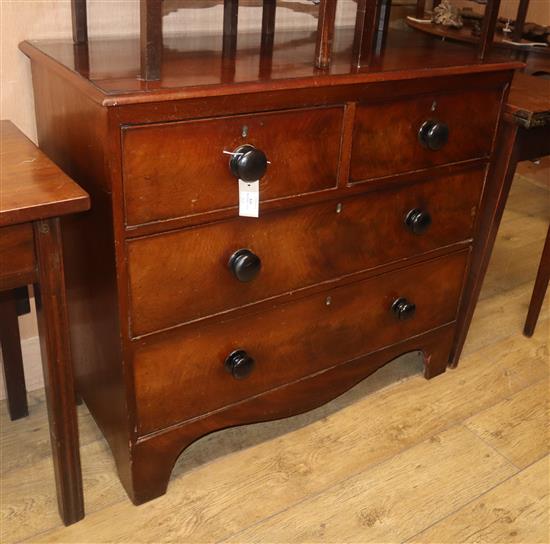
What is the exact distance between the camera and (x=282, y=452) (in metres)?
1.47

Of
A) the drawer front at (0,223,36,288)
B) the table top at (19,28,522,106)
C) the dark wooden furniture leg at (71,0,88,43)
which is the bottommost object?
Answer: the drawer front at (0,223,36,288)

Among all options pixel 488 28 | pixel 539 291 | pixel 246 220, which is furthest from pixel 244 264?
pixel 539 291

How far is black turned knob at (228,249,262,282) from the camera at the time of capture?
115 centimetres

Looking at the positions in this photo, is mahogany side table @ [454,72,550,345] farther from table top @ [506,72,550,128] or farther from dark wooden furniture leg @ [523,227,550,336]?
dark wooden furniture leg @ [523,227,550,336]

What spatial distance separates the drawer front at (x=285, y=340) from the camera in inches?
47.3

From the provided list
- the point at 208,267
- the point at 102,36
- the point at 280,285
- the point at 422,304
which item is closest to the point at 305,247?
the point at 280,285

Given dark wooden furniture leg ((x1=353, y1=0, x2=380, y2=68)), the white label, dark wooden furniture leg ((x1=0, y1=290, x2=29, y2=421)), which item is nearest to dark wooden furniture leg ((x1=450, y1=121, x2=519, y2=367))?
dark wooden furniture leg ((x1=353, y1=0, x2=380, y2=68))

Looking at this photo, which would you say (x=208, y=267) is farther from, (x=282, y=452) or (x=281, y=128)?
(x=282, y=452)

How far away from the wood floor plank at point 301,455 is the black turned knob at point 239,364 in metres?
0.27

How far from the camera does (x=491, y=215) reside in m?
1.58

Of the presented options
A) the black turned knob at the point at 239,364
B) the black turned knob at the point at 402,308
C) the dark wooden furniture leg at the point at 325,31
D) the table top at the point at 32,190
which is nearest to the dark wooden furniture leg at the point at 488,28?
the dark wooden furniture leg at the point at 325,31

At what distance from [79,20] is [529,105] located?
3.10 feet

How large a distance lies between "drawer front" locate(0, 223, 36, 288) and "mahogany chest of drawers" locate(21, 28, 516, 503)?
4.9 inches

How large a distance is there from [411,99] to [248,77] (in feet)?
1.12
